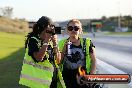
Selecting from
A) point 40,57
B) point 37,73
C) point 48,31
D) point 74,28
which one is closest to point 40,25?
point 48,31

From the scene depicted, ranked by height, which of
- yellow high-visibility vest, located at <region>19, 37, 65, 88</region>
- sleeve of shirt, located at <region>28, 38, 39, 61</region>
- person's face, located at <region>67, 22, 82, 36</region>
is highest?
person's face, located at <region>67, 22, 82, 36</region>

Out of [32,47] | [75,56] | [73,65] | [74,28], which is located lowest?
[73,65]

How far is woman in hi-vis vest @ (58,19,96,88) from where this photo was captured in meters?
6.49

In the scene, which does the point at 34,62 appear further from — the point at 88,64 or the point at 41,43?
the point at 88,64

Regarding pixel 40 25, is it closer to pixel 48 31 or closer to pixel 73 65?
pixel 48 31

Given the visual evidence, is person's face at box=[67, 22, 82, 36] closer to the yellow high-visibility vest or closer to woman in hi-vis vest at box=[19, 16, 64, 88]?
woman in hi-vis vest at box=[19, 16, 64, 88]

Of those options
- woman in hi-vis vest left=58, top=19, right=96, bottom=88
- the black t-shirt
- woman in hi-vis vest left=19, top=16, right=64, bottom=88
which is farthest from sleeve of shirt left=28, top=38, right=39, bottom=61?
the black t-shirt

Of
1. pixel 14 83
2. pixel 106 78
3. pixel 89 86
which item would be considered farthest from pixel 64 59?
pixel 14 83

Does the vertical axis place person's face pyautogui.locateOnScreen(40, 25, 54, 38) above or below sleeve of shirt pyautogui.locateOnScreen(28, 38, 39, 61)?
above

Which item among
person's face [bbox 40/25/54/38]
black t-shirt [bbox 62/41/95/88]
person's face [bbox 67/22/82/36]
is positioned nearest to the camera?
person's face [bbox 40/25/54/38]

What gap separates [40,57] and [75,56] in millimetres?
769

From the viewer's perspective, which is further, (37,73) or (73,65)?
(73,65)

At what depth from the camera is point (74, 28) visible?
6.59 metres

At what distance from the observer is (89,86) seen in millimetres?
6207
